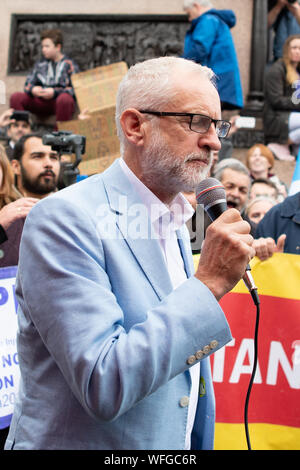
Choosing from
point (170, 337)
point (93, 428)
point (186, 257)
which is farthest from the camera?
point (186, 257)

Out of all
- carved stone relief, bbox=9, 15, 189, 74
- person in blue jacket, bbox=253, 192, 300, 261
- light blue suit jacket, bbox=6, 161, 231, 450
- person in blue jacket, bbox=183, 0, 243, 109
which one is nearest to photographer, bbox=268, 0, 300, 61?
carved stone relief, bbox=9, 15, 189, 74

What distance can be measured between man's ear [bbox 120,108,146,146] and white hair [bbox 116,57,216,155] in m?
0.03

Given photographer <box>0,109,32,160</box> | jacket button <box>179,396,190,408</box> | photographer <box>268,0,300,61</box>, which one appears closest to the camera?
jacket button <box>179,396,190,408</box>

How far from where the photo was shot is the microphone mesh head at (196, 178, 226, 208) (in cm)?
181

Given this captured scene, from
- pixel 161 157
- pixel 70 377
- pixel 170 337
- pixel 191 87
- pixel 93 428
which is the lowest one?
pixel 93 428

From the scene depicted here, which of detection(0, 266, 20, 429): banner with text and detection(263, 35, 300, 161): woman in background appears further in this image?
detection(263, 35, 300, 161): woman in background

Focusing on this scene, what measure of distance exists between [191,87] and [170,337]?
805 millimetres

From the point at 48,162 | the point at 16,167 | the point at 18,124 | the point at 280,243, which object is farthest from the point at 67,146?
the point at 18,124

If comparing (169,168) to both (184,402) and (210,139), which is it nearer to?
(210,139)

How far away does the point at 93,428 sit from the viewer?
60.4 inches

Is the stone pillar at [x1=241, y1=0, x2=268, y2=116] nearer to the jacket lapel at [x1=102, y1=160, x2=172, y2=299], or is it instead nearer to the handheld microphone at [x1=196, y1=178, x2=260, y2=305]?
the handheld microphone at [x1=196, y1=178, x2=260, y2=305]

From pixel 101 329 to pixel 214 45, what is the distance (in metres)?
6.35
